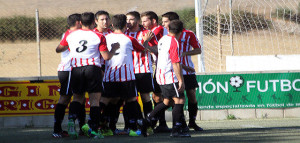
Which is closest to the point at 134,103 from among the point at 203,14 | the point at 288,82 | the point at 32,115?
the point at 32,115

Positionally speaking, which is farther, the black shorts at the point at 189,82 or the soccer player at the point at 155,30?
the soccer player at the point at 155,30

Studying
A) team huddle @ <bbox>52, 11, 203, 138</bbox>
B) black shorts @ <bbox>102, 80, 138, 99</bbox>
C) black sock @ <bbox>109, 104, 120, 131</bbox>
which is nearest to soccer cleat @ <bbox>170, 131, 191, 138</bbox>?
team huddle @ <bbox>52, 11, 203, 138</bbox>

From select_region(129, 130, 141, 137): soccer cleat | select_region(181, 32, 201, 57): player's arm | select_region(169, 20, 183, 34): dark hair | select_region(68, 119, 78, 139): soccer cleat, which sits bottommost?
select_region(129, 130, 141, 137): soccer cleat

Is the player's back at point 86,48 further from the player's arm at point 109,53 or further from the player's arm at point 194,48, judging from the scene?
the player's arm at point 194,48

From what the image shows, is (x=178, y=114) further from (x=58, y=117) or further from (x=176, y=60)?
(x=58, y=117)

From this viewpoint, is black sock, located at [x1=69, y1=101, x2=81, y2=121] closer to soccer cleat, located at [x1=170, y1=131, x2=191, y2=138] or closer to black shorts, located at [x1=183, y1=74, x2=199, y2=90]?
soccer cleat, located at [x1=170, y1=131, x2=191, y2=138]

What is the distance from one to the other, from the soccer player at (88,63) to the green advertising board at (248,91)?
12.3 feet

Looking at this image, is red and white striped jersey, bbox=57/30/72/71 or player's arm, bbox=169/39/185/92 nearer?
player's arm, bbox=169/39/185/92

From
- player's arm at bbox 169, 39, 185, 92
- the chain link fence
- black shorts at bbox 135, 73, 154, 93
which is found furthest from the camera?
the chain link fence

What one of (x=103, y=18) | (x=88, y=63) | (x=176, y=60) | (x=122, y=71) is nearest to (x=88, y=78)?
(x=88, y=63)

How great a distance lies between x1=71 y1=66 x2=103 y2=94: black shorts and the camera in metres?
8.50

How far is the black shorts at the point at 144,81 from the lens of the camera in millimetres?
9148

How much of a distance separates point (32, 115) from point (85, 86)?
3.34 metres

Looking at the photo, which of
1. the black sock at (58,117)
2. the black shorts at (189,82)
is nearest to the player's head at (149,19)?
the black shorts at (189,82)
